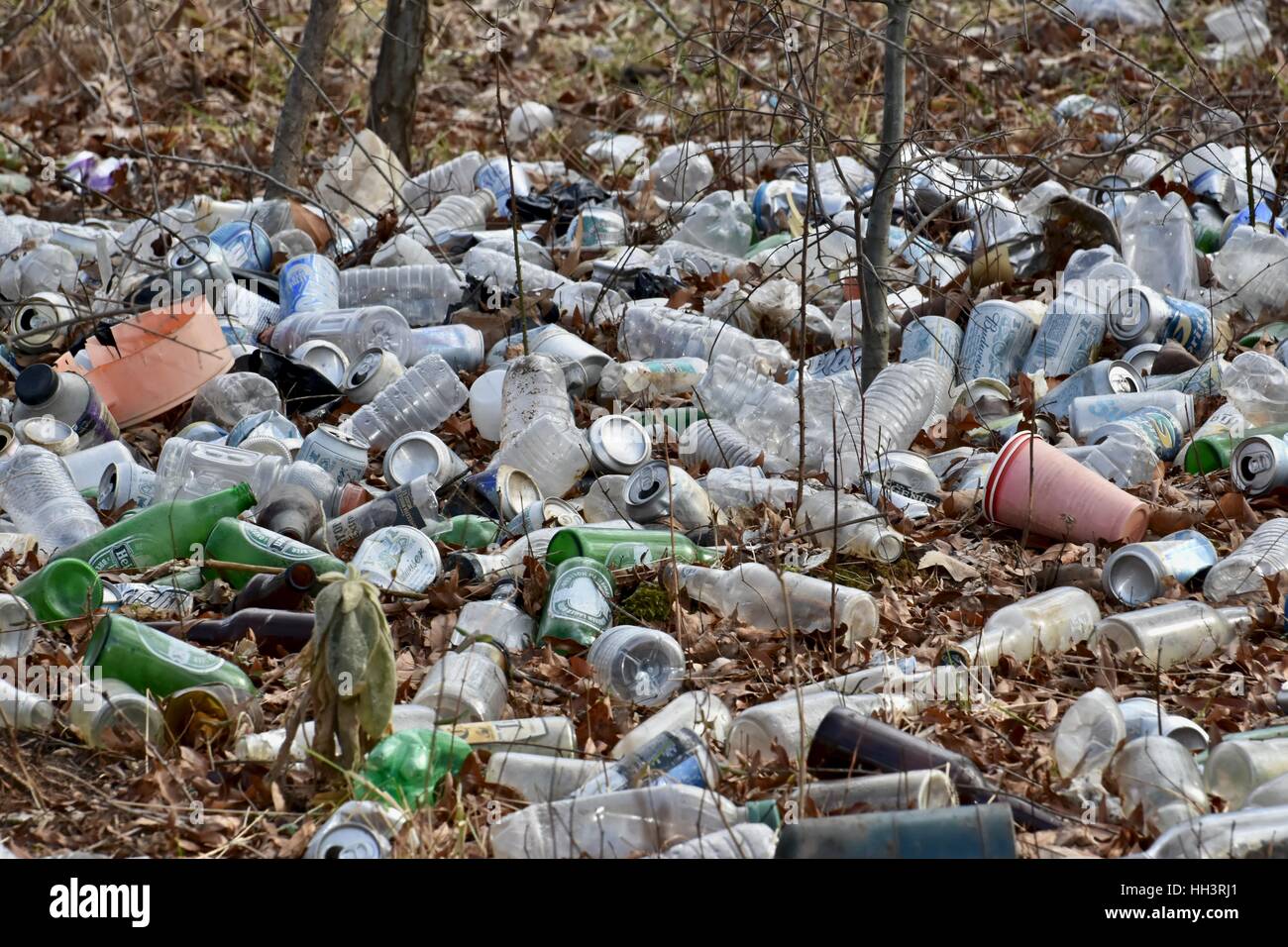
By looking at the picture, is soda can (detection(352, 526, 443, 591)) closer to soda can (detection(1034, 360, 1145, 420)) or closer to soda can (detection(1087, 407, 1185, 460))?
soda can (detection(1087, 407, 1185, 460))

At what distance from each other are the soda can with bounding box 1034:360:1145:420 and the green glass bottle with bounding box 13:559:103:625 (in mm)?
2888

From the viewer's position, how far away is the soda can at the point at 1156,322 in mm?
4793

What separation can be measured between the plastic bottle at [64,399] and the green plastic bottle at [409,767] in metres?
2.35

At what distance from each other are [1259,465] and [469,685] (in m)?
2.29

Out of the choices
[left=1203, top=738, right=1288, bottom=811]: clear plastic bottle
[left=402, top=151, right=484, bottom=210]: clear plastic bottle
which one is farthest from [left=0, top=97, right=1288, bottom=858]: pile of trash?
[left=402, top=151, right=484, bottom=210]: clear plastic bottle

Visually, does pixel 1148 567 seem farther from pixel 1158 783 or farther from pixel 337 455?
pixel 337 455

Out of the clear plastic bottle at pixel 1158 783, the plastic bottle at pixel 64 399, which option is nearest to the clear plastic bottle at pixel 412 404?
the plastic bottle at pixel 64 399

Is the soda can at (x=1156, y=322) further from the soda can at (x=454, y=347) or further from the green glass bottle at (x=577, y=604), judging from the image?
the green glass bottle at (x=577, y=604)

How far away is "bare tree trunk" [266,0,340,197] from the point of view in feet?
21.2

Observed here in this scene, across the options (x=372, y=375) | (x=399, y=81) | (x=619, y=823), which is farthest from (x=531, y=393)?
(x=399, y=81)

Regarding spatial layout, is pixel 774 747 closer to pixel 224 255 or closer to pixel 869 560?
pixel 869 560

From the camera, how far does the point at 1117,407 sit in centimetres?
437
